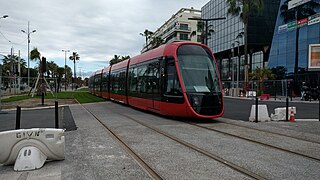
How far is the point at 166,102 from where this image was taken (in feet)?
45.0

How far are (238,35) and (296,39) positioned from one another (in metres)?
12.2

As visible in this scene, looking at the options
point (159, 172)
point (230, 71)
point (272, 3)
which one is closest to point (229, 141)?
point (159, 172)

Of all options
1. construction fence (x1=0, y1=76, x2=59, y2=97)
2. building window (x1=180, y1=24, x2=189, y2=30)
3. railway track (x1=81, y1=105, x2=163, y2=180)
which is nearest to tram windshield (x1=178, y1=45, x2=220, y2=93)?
railway track (x1=81, y1=105, x2=163, y2=180)

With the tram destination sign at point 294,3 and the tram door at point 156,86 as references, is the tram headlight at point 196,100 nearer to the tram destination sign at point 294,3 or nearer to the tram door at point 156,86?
the tram door at point 156,86

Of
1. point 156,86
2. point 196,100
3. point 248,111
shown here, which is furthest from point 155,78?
point 248,111

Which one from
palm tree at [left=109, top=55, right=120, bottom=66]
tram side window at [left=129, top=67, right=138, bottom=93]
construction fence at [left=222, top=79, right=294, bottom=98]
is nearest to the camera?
tram side window at [left=129, top=67, right=138, bottom=93]

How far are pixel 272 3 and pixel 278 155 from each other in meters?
61.0

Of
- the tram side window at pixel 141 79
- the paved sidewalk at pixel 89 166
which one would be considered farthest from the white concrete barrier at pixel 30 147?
the tram side window at pixel 141 79

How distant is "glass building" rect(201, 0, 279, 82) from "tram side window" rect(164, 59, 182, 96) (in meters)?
41.9

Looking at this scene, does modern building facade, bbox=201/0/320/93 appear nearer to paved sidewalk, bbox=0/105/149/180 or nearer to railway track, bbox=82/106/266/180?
railway track, bbox=82/106/266/180

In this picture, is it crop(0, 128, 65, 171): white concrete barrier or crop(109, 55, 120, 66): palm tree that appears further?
crop(109, 55, 120, 66): palm tree

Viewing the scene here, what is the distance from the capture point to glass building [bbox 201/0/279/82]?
59.5 metres

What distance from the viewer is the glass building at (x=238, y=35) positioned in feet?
195

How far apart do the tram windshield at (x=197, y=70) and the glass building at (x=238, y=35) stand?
41.6 metres
